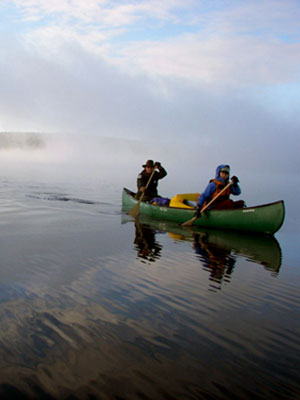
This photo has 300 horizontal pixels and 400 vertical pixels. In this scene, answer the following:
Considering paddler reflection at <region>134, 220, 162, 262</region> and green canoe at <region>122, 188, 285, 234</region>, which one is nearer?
paddler reflection at <region>134, 220, 162, 262</region>

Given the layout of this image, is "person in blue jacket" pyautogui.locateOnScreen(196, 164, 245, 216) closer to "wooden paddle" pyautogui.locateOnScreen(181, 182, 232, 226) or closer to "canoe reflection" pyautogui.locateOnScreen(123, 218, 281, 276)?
"wooden paddle" pyautogui.locateOnScreen(181, 182, 232, 226)

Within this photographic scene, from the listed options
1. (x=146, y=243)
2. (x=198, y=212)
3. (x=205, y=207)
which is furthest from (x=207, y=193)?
(x=146, y=243)

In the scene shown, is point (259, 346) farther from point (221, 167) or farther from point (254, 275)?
point (221, 167)

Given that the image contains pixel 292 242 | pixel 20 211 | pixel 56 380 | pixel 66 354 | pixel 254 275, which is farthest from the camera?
pixel 20 211

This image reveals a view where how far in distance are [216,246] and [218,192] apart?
2.57 metres

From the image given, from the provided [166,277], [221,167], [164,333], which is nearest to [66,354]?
[164,333]

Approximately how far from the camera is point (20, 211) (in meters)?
15.8

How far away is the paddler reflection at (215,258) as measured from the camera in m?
7.69

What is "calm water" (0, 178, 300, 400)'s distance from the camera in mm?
3631

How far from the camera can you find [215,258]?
30.6 feet

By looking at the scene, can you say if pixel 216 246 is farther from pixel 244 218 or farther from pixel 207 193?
pixel 207 193

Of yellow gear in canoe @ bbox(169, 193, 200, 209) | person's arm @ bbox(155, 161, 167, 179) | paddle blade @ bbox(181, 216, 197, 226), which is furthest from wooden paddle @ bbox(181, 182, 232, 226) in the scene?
person's arm @ bbox(155, 161, 167, 179)

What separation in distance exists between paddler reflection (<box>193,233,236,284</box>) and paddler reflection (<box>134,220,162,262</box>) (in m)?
1.06

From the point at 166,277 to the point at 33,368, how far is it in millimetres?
3768
